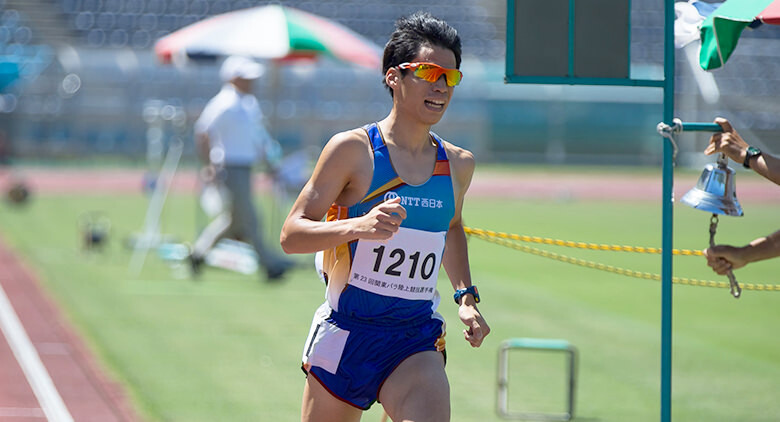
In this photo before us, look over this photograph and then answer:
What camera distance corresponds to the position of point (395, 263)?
395 cm

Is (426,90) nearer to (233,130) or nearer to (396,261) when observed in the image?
(396,261)

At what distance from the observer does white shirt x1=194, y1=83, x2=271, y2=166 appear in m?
12.3

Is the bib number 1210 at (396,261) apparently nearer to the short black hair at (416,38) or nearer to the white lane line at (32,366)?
the short black hair at (416,38)


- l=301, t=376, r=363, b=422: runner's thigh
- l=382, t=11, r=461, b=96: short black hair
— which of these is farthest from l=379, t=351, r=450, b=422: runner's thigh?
l=382, t=11, r=461, b=96: short black hair

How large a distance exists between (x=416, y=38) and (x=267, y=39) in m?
8.72

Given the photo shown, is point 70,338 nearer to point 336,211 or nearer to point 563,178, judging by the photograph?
point 336,211

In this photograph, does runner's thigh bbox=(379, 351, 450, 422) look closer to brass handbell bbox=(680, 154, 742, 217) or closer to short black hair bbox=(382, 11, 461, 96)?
short black hair bbox=(382, 11, 461, 96)

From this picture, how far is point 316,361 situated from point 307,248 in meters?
0.47

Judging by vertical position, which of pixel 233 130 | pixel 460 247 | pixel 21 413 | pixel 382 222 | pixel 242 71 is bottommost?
pixel 21 413

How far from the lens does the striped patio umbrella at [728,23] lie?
4816 millimetres

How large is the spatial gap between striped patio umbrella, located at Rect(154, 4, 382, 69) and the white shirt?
0.60 metres

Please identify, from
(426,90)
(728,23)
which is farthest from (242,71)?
(426,90)

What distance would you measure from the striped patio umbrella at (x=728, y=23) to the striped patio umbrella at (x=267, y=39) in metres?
7.70

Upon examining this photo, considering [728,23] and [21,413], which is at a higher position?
[728,23]
